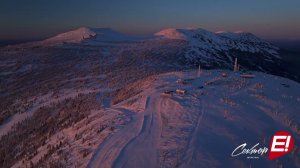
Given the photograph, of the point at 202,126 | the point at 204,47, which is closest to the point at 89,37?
the point at 204,47

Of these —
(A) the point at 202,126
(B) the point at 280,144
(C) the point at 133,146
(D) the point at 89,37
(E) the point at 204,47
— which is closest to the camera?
(C) the point at 133,146

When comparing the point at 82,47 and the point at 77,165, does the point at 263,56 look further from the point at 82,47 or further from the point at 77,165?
the point at 77,165

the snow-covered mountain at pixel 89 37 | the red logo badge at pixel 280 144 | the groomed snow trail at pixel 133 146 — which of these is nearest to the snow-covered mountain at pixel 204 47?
the snow-covered mountain at pixel 89 37

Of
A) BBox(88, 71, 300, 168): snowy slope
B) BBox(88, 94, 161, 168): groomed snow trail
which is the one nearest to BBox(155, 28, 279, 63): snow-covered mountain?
BBox(88, 71, 300, 168): snowy slope

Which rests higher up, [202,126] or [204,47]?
[202,126]

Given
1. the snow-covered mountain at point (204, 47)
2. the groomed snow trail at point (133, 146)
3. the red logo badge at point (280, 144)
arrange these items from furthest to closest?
the snow-covered mountain at point (204, 47) → the red logo badge at point (280, 144) → the groomed snow trail at point (133, 146)

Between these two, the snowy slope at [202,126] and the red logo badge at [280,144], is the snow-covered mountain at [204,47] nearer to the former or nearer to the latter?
the snowy slope at [202,126]

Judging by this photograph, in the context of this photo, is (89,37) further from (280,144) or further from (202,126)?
(280,144)

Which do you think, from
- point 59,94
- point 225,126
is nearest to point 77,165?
point 225,126
